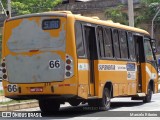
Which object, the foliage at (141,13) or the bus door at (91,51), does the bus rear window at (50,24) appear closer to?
the bus door at (91,51)

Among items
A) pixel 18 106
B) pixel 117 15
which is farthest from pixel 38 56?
pixel 117 15

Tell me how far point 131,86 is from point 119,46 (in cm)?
205

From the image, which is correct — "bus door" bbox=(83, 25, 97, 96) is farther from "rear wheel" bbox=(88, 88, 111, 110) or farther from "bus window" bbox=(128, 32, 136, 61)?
"bus window" bbox=(128, 32, 136, 61)

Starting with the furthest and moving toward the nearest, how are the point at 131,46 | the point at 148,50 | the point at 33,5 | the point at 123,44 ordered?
the point at 33,5 < the point at 148,50 < the point at 131,46 < the point at 123,44

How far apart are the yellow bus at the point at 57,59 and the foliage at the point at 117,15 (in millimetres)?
36087

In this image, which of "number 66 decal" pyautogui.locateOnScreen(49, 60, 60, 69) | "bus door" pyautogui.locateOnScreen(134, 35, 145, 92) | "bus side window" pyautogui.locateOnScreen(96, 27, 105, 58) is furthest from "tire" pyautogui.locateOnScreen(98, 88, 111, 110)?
"bus door" pyautogui.locateOnScreen(134, 35, 145, 92)

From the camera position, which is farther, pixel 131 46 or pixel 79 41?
pixel 131 46

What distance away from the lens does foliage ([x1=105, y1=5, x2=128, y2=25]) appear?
5372cm

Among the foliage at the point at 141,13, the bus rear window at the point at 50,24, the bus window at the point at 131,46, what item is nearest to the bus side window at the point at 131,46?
the bus window at the point at 131,46

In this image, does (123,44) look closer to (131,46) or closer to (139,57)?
(131,46)

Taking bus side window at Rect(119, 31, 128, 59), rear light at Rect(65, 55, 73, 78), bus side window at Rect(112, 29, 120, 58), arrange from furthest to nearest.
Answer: bus side window at Rect(119, 31, 128, 59) < bus side window at Rect(112, 29, 120, 58) < rear light at Rect(65, 55, 73, 78)

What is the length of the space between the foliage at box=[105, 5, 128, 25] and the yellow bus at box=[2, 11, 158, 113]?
36087 millimetres

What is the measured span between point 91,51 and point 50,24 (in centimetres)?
176

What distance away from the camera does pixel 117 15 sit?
53.6 metres
